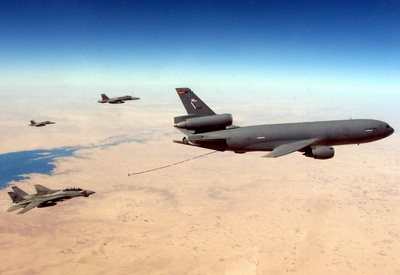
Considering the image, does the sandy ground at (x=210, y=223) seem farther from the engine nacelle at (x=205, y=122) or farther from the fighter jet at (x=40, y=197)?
the engine nacelle at (x=205, y=122)

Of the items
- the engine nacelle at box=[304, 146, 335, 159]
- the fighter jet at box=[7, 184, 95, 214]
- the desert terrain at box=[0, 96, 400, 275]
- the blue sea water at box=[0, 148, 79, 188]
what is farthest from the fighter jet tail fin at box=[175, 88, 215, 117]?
the blue sea water at box=[0, 148, 79, 188]

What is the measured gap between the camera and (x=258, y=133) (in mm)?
24078

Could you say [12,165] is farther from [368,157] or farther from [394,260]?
[368,157]

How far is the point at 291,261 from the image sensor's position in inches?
2105

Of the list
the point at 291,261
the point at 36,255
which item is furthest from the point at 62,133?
the point at 291,261

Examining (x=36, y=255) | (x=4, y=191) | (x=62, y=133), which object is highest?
(x=62, y=133)

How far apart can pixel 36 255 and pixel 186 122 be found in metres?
59.1

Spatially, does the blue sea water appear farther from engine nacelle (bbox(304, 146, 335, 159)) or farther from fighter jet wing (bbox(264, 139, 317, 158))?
engine nacelle (bbox(304, 146, 335, 159))

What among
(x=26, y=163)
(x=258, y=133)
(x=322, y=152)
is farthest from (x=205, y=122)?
(x=26, y=163)

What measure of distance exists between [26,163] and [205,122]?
130 m

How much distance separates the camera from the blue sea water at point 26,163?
102831 millimetres

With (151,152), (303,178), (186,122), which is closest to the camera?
(186,122)

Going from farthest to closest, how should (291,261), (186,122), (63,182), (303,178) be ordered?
(303,178) < (63,182) < (291,261) < (186,122)

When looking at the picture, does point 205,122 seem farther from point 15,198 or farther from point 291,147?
point 15,198
